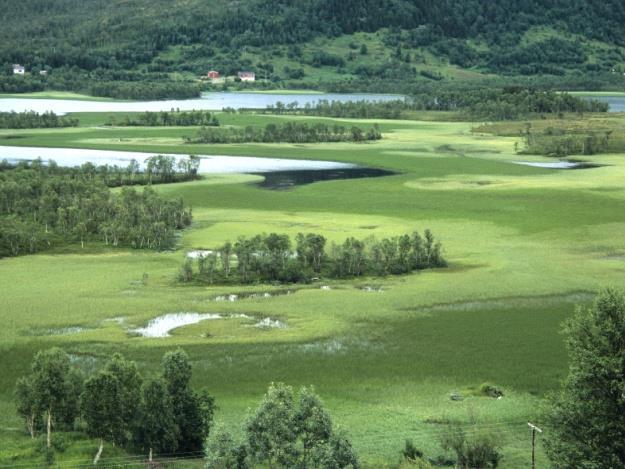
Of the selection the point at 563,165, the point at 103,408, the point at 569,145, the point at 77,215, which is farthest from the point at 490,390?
the point at 569,145

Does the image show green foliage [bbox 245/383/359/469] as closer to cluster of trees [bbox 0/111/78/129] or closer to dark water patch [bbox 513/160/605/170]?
dark water patch [bbox 513/160/605/170]

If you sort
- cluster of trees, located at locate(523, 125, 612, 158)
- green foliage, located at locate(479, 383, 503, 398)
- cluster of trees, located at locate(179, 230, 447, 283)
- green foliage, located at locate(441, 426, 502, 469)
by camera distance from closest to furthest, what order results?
1. green foliage, located at locate(441, 426, 502, 469)
2. green foliage, located at locate(479, 383, 503, 398)
3. cluster of trees, located at locate(179, 230, 447, 283)
4. cluster of trees, located at locate(523, 125, 612, 158)

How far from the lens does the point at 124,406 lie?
126 ft

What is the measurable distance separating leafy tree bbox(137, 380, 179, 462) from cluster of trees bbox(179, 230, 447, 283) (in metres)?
28.6

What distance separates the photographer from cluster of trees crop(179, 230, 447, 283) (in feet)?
222

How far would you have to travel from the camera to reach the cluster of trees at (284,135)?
6329 inches

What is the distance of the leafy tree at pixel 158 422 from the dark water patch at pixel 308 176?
72823 mm

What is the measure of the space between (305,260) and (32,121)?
122528mm

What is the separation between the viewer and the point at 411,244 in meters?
72.3

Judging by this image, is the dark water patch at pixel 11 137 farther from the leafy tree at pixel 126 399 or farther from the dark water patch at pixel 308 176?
the leafy tree at pixel 126 399

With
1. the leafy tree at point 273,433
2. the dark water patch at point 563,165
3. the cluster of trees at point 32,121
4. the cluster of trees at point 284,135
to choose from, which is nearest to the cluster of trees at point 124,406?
the leafy tree at point 273,433

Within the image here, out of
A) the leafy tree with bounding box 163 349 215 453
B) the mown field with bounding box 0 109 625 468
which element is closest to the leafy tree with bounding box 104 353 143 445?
the mown field with bounding box 0 109 625 468

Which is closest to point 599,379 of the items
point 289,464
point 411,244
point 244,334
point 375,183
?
point 289,464

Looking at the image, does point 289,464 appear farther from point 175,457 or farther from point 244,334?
point 244,334
